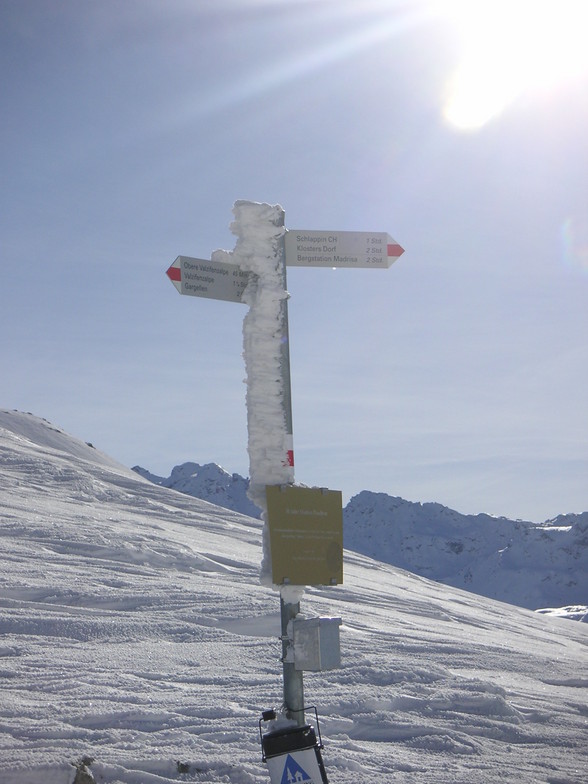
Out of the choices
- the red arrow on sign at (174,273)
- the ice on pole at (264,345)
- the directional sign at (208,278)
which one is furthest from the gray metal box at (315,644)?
the red arrow on sign at (174,273)

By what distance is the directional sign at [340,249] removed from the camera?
487 centimetres

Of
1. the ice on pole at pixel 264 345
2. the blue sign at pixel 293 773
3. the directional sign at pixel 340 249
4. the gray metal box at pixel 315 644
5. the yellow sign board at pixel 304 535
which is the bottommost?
the blue sign at pixel 293 773

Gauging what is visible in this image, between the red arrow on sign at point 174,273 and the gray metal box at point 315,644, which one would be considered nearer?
the gray metal box at point 315,644

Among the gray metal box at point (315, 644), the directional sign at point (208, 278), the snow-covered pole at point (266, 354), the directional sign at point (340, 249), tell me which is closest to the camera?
the gray metal box at point (315, 644)

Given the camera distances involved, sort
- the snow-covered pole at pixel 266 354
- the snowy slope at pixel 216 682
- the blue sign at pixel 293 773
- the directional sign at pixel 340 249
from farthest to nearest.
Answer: the snowy slope at pixel 216 682
the directional sign at pixel 340 249
the snow-covered pole at pixel 266 354
the blue sign at pixel 293 773

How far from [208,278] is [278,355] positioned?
686 mm

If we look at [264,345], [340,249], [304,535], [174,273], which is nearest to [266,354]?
[264,345]

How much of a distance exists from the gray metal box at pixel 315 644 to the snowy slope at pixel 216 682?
2247 millimetres

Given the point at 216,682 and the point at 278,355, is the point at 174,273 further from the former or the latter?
the point at 216,682

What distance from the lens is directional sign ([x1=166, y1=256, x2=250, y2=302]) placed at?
15.0 ft

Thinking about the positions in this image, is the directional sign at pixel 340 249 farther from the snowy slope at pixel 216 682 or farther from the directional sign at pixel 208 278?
the snowy slope at pixel 216 682

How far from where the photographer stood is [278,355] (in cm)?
457

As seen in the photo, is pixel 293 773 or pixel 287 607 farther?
pixel 287 607

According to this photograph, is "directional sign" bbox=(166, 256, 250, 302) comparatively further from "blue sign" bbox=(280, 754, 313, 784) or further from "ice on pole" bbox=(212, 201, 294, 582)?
"blue sign" bbox=(280, 754, 313, 784)
